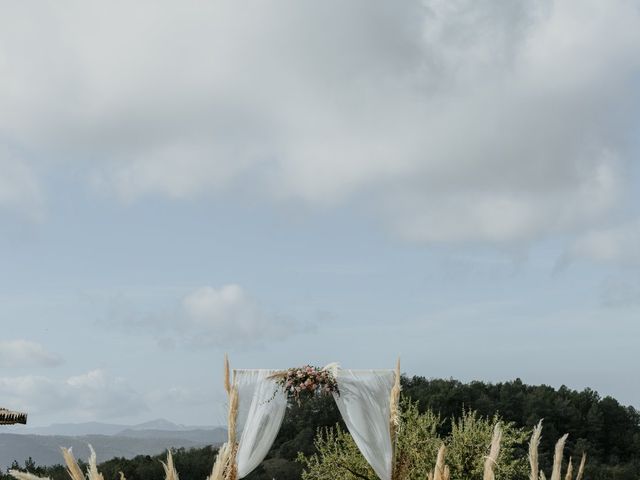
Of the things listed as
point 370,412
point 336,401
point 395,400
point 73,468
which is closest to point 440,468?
point 73,468

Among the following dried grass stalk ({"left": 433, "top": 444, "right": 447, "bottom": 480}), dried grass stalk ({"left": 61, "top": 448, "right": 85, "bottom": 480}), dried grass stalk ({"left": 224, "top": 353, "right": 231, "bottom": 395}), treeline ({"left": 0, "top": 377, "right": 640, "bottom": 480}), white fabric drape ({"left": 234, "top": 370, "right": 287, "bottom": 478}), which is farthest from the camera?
treeline ({"left": 0, "top": 377, "right": 640, "bottom": 480})

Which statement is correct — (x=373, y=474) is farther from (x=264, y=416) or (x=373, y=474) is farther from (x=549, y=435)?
(x=549, y=435)

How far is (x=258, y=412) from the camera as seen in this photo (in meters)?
13.0

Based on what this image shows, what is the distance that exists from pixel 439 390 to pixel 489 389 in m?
2.55

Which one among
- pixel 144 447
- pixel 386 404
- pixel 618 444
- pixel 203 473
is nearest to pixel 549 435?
pixel 618 444

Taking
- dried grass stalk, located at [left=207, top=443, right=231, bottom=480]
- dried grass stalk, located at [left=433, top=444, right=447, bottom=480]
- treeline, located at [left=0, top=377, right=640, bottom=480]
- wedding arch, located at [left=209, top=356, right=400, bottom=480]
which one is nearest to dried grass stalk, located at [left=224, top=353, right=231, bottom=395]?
dried grass stalk, located at [left=207, top=443, right=231, bottom=480]

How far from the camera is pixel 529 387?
1437 inches

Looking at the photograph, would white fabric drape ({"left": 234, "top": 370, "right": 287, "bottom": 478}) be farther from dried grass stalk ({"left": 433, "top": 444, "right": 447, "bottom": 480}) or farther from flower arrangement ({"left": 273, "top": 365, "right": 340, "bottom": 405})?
dried grass stalk ({"left": 433, "top": 444, "right": 447, "bottom": 480})

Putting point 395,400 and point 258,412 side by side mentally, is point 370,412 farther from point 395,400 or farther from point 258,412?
point 395,400

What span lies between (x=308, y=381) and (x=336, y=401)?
19.7 inches

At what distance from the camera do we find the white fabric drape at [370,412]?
12.7 metres

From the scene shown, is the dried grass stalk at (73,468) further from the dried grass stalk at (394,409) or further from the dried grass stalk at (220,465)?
the dried grass stalk at (394,409)

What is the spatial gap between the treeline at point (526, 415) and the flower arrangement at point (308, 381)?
54.5 feet

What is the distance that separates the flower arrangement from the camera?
12.7 meters
